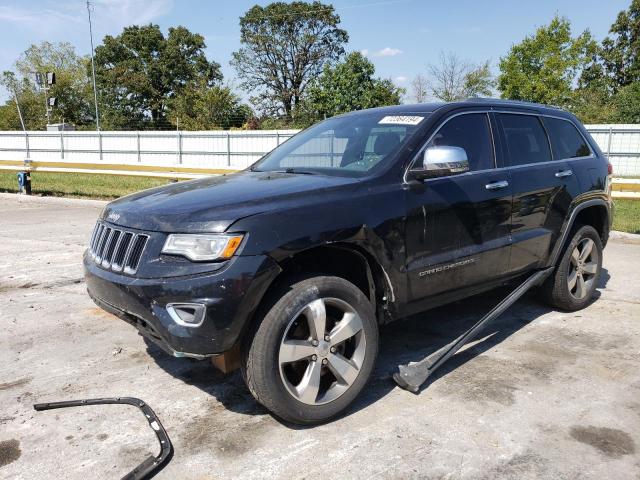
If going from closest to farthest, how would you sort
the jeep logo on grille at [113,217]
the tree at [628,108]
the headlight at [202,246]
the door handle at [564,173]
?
1. the headlight at [202,246]
2. the jeep logo on grille at [113,217]
3. the door handle at [564,173]
4. the tree at [628,108]

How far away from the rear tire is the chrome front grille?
11.8 feet

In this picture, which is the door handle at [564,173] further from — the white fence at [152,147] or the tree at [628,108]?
the tree at [628,108]

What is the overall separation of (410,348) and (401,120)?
1707 mm

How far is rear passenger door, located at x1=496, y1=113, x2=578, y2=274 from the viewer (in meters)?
4.21

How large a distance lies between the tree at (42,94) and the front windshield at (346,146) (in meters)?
54.3

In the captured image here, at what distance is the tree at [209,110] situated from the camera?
128 feet

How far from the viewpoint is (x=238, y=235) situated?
9.14 feet

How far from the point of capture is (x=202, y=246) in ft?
9.22

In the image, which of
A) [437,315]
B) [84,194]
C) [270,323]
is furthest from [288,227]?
[84,194]

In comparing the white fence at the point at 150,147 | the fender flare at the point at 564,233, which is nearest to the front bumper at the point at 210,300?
the fender flare at the point at 564,233

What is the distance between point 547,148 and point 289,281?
288cm

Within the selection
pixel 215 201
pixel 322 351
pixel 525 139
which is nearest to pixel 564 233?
pixel 525 139

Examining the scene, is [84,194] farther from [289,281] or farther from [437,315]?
[289,281]

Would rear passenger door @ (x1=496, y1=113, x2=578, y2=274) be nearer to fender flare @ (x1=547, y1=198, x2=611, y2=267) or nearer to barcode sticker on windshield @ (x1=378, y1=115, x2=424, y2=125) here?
fender flare @ (x1=547, y1=198, x2=611, y2=267)
